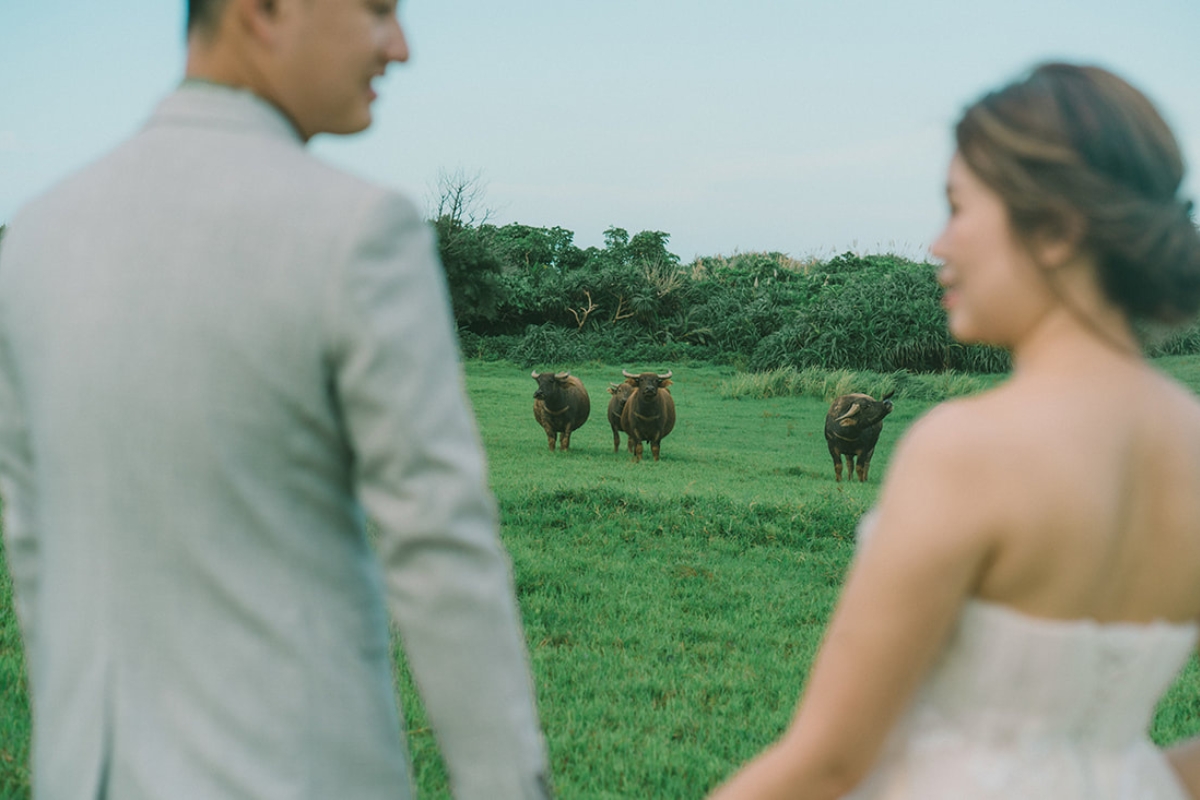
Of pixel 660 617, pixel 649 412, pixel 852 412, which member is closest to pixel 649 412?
pixel 649 412

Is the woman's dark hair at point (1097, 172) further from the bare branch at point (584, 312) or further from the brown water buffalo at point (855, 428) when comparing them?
the bare branch at point (584, 312)

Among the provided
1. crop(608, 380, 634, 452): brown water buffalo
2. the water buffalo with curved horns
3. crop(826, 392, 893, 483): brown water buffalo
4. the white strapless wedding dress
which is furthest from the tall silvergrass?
Answer: the white strapless wedding dress

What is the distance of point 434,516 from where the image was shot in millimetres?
1276

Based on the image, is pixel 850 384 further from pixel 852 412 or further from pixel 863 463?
pixel 852 412

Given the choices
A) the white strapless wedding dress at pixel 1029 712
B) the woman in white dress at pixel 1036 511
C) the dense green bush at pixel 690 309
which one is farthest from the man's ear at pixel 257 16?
the dense green bush at pixel 690 309

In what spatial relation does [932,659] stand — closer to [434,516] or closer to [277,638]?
[434,516]

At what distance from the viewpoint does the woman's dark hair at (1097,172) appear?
1.22m

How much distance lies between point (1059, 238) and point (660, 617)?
17.6ft

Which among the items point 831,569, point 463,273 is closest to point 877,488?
point 831,569

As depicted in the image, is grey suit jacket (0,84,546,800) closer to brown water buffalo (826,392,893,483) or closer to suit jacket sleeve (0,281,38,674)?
suit jacket sleeve (0,281,38,674)

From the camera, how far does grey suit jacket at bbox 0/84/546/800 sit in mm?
1283

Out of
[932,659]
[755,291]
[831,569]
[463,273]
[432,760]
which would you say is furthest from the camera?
[755,291]

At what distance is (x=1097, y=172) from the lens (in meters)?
1.22

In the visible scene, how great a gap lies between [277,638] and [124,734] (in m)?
0.22
